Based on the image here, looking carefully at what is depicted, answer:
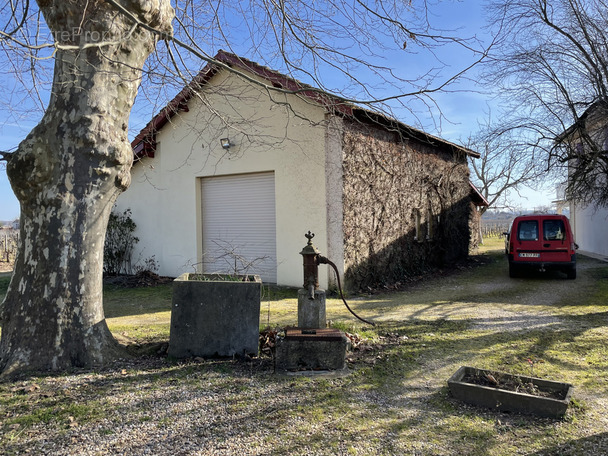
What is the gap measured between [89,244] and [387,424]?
3562mm

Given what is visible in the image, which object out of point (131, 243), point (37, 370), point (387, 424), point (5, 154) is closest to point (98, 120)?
point (5, 154)

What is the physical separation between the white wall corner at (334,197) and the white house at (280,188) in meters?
0.02

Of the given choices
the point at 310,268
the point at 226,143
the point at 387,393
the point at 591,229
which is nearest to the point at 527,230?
the point at 226,143

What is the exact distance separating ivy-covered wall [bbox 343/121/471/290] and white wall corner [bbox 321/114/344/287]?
13 centimetres

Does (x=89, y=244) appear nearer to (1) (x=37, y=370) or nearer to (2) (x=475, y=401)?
(1) (x=37, y=370)

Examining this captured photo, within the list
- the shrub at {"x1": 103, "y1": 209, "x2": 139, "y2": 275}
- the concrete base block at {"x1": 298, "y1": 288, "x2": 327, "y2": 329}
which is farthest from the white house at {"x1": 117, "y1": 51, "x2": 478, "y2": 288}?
the concrete base block at {"x1": 298, "y1": 288, "x2": 327, "y2": 329}

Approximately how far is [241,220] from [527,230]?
809cm

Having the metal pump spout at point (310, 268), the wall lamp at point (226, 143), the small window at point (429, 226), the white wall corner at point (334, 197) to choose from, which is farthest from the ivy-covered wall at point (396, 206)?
the metal pump spout at point (310, 268)

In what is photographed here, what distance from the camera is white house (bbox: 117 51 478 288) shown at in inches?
401

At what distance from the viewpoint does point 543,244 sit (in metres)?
12.0

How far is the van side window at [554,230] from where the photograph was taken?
39.0 feet

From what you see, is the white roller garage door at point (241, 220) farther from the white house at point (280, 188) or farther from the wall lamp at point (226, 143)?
the wall lamp at point (226, 143)

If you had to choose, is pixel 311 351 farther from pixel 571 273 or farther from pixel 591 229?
pixel 591 229

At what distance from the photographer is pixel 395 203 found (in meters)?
12.5
